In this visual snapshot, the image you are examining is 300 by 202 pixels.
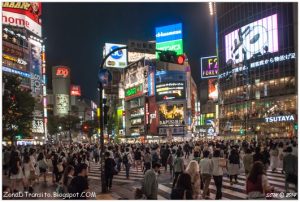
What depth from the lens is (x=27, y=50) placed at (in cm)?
10481

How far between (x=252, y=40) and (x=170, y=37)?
46121 mm

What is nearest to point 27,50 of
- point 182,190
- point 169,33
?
point 169,33

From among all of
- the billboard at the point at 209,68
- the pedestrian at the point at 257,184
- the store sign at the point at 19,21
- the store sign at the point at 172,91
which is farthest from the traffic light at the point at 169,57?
the billboard at the point at 209,68

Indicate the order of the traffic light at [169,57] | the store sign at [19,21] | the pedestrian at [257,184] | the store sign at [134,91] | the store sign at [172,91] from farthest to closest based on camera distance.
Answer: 1. the store sign at [134,91]
2. the store sign at [172,91]
3. the store sign at [19,21]
4. the traffic light at [169,57]
5. the pedestrian at [257,184]

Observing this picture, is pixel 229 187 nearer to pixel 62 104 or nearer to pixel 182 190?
Answer: pixel 182 190

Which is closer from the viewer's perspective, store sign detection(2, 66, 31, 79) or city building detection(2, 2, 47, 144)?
store sign detection(2, 66, 31, 79)

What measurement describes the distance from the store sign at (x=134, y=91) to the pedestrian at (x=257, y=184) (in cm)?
10692

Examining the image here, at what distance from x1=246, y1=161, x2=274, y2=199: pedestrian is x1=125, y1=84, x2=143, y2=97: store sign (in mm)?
106923

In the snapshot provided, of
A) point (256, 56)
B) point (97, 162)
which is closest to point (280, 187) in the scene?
point (97, 162)

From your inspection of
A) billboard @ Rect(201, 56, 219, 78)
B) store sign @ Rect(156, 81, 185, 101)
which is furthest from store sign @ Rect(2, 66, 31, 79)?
billboard @ Rect(201, 56, 219, 78)

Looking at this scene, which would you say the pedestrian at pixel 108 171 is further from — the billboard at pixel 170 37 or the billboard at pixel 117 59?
the billboard at pixel 117 59

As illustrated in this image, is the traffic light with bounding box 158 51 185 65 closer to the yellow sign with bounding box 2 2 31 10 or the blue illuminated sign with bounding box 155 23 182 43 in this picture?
the yellow sign with bounding box 2 2 31 10

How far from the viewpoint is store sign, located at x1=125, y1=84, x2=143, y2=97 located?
382 ft

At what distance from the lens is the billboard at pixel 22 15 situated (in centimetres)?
10066
